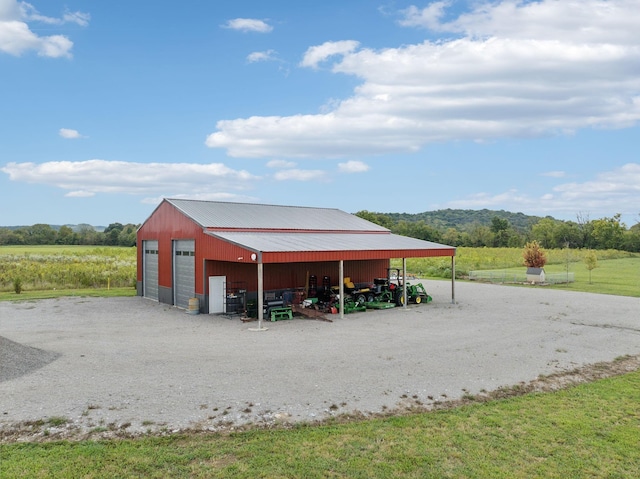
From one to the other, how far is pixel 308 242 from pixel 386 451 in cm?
1343

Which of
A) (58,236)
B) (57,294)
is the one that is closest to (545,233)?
(57,294)

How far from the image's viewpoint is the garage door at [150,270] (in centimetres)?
2303

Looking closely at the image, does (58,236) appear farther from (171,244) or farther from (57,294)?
(171,244)

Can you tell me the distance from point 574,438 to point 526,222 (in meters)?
148

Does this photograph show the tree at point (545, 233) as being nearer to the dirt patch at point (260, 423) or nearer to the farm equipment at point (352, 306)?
the farm equipment at point (352, 306)

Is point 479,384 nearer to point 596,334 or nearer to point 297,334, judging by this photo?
point 297,334

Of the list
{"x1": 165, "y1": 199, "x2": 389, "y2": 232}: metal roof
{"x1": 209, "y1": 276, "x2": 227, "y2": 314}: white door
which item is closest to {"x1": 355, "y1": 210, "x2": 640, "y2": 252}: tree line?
{"x1": 165, "y1": 199, "x2": 389, "y2": 232}: metal roof

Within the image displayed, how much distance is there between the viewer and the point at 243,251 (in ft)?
53.0

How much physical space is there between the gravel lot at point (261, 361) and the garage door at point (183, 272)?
1.29 metres

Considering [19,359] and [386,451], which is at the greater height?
[19,359]

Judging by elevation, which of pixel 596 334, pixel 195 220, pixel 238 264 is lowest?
pixel 596 334

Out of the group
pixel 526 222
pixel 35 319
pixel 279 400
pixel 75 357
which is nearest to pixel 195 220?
pixel 35 319

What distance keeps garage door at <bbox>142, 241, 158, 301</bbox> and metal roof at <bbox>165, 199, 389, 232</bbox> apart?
3259 millimetres

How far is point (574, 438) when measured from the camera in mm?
6730
